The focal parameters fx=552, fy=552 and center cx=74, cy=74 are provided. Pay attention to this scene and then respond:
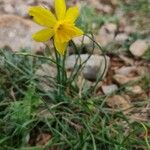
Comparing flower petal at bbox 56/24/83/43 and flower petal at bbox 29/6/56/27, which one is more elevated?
flower petal at bbox 29/6/56/27

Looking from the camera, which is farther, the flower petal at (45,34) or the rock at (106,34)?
the rock at (106,34)

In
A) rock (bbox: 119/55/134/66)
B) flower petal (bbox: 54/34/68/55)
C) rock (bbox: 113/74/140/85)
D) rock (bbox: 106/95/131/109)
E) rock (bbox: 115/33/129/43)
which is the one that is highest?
flower petal (bbox: 54/34/68/55)

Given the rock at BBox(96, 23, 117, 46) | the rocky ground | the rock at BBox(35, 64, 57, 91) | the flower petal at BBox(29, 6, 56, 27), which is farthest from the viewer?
the rock at BBox(96, 23, 117, 46)

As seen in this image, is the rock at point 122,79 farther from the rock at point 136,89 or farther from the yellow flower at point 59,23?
the yellow flower at point 59,23

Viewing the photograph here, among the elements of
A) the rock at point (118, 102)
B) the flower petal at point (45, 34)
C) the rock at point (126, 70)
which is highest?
the flower petal at point (45, 34)

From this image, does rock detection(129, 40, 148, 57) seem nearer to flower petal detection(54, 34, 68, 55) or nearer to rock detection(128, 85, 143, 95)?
rock detection(128, 85, 143, 95)

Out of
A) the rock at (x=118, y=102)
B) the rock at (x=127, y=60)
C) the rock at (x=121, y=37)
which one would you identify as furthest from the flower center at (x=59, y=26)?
the rock at (x=121, y=37)

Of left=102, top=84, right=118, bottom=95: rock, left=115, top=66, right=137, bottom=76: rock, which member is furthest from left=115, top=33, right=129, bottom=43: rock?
left=102, top=84, right=118, bottom=95: rock

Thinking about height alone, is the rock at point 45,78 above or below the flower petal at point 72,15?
below
